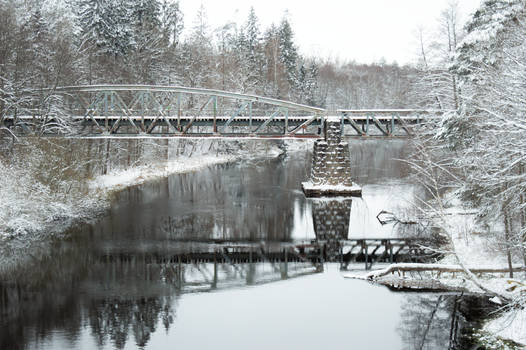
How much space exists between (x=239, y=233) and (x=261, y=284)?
19.9ft

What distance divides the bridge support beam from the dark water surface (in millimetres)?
7132

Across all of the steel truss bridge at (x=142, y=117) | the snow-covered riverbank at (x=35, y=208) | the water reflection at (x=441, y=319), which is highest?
the steel truss bridge at (x=142, y=117)

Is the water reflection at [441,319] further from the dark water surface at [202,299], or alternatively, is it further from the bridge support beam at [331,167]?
the bridge support beam at [331,167]

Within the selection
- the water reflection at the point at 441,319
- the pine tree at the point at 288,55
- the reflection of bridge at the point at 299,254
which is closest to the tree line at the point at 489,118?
the water reflection at the point at 441,319

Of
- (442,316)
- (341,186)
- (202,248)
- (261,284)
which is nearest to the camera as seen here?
A: (442,316)

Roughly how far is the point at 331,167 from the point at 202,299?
18.8 meters

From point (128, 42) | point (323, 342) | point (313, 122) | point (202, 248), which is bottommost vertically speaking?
point (323, 342)

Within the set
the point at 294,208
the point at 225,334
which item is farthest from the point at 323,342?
the point at 294,208

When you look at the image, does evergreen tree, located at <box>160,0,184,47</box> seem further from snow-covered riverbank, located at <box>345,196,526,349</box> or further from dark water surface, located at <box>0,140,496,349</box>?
snow-covered riverbank, located at <box>345,196,526,349</box>

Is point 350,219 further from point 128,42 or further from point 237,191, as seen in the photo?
point 128,42

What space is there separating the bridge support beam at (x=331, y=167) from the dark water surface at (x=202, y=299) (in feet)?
23.4

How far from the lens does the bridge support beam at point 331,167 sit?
2997 centimetres

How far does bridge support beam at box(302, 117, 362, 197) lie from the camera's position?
98.3 ft

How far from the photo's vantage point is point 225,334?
1126 cm
